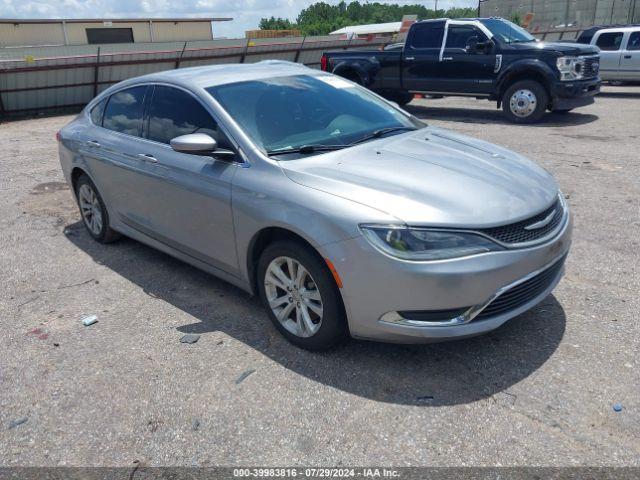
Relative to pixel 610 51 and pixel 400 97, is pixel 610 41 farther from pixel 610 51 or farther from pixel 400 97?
pixel 400 97

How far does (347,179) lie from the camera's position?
3318 mm

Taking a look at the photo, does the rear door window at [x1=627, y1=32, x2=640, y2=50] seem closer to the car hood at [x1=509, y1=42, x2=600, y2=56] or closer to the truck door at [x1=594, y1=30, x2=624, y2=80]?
the truck door at [x1=594, y1=30, x2=624, y2=80]

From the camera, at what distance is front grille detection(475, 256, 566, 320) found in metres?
3.11

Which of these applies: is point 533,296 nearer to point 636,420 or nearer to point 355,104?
point 636,420

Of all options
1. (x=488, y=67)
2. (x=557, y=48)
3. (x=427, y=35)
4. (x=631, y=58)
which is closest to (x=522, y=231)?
(x=557, y=48)

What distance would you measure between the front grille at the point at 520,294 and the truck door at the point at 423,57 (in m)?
9.98

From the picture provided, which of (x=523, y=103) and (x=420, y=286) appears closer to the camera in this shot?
(x=420, y=286)

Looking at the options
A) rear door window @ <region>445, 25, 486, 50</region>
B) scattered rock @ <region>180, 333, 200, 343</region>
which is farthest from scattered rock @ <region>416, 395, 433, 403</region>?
rear door window @ <region>445, 25, 486, 50</region>

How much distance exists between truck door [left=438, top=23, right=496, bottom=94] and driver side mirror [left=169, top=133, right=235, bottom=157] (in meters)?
9.37

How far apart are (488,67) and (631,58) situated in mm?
6276

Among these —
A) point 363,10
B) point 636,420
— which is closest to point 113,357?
point 636,420

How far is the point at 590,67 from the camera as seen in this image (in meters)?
11.3

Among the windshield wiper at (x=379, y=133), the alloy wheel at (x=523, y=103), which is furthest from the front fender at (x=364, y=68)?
the windshield wiper at (x=379, y=133)

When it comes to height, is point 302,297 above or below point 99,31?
below
